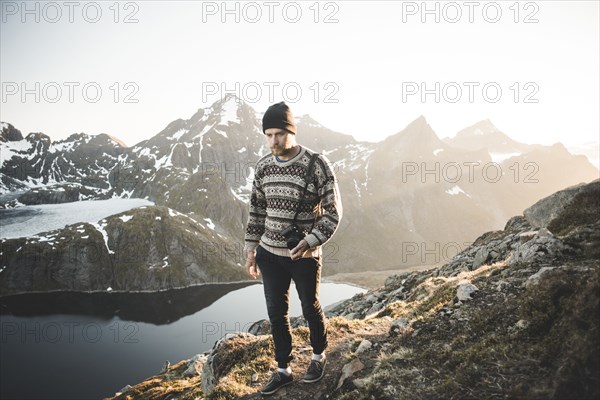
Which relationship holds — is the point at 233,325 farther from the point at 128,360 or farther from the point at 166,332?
the point at 128,360

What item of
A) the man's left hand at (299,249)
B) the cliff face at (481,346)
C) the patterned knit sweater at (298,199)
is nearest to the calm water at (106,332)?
the cliff face at (481,346)

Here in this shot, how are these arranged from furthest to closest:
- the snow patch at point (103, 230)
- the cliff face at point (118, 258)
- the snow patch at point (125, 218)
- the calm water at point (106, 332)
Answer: the snow patch at point (125, 218)
the snow patch at point (103, 230)
the cliff face at point (118, 258)
the calm water at point (106, 332)

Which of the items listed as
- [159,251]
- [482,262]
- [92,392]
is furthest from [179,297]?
[482,262]

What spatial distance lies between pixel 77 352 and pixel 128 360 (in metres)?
20.4

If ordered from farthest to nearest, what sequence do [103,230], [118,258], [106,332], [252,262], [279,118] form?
[103,230], [118,258], [106,332], [252,262], [279,118]

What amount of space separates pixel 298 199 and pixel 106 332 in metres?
135

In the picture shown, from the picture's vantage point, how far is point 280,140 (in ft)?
17.8

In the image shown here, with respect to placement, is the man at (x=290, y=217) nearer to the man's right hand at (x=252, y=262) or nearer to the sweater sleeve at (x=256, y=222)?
the man's right hand at (x=252, y=262)

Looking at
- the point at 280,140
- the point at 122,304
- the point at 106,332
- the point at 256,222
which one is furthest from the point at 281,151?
the point at 122,304

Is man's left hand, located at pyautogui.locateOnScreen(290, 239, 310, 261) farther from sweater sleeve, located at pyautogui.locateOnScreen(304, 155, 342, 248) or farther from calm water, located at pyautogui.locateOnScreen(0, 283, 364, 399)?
calm water, located at pyautogui.locateOnScreen(0, 283, 364, 399)

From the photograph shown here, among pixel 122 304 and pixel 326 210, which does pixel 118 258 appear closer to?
pixel 122 304

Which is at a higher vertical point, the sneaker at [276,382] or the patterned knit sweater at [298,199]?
the patterned knit sweater at [298,199]

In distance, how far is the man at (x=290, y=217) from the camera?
5.34 m

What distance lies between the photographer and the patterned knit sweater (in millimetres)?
5332
